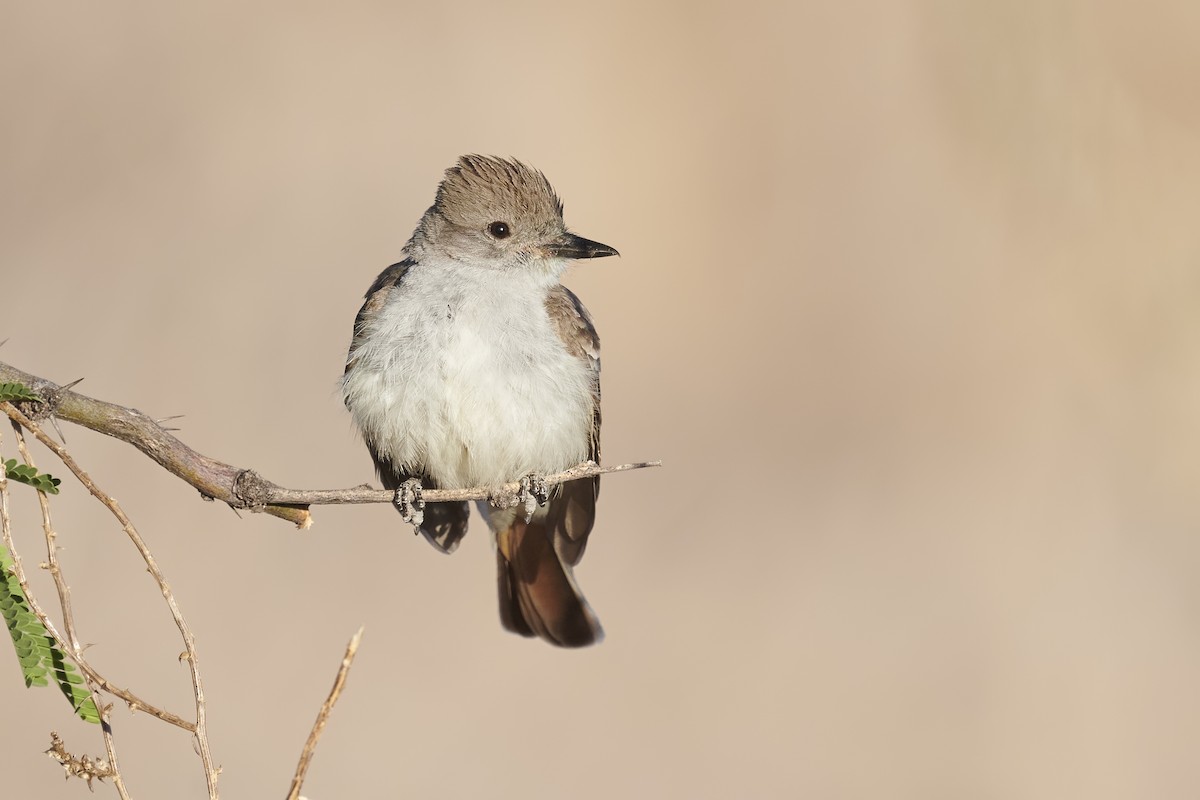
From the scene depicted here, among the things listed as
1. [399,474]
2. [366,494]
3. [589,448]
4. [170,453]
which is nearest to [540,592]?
[589,448]

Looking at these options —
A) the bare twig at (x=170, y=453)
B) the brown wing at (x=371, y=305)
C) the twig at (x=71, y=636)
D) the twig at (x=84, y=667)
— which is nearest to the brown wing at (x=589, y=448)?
the brown wing at (x=371, y=305)

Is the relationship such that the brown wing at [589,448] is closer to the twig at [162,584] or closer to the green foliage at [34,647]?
the twig at [162,584]

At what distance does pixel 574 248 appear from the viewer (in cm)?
553

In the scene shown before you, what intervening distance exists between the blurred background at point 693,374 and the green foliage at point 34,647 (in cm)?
465

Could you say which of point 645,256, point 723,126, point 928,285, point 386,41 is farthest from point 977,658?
point 386,41

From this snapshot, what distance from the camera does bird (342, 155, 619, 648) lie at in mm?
4945

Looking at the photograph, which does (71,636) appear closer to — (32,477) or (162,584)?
(162,584)

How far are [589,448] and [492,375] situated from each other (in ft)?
2.83

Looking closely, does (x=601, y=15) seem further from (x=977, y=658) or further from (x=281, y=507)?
(x=281, y=507)

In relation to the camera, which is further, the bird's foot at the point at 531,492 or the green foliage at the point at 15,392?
the bird's foot at the point at 531,492

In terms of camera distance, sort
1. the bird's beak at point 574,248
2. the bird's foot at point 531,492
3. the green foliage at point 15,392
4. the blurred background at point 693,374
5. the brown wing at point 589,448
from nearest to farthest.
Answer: the green foliage at point 15,392, the bird's foot at point 531,492, the brown wing at point 589,448, the bird's beak at point 574,248, the blurred background at point 693,374

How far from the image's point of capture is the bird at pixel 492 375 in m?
4.95

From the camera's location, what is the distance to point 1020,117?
353 inches

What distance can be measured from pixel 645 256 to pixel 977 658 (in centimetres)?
360
